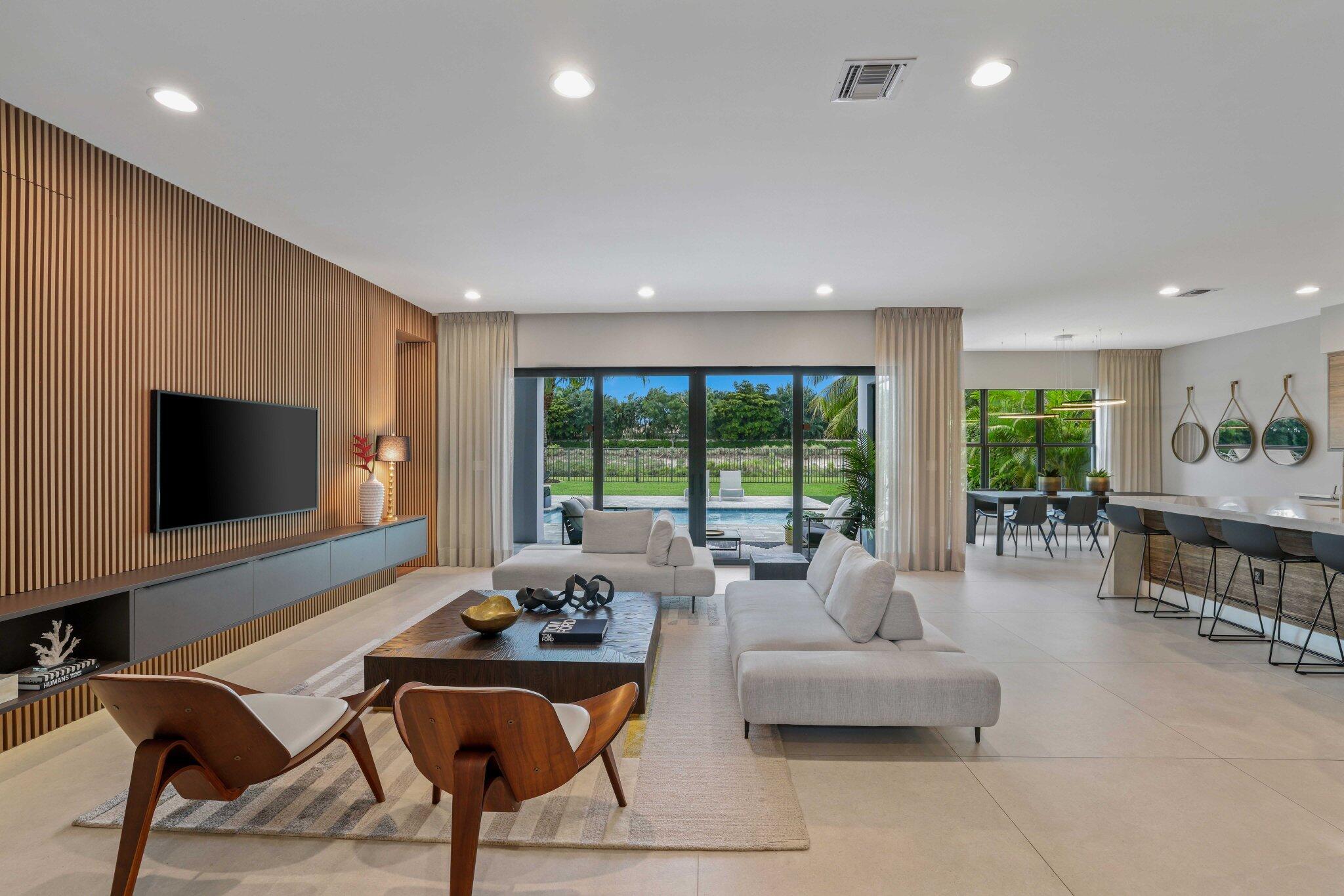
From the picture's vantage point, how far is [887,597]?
315cm

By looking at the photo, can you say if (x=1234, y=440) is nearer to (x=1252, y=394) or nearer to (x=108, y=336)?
(x=1252, y=394)

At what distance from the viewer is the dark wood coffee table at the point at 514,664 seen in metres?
2.99

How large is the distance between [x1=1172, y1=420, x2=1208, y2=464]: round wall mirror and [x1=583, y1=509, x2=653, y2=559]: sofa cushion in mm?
7538

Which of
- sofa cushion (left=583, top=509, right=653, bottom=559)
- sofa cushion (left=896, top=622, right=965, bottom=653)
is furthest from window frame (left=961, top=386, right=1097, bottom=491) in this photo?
sofa cushion (left=896, top=622, right=965, bottom=653)

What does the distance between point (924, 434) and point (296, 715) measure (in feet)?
20.1

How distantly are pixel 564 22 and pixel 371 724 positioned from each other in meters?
2.95

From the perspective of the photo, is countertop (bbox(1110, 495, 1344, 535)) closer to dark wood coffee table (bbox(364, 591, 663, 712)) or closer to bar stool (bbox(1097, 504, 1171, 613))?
bar stool (bbox(1097, 504, 1171, 613))

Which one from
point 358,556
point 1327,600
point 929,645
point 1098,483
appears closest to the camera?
→ point 929,645

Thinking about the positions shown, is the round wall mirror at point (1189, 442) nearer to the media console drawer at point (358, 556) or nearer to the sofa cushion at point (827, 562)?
the sofa cushion at point (827, 562)

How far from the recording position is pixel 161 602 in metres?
3.15

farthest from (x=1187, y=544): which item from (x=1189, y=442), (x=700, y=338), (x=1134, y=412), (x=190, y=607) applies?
(x=190, y=607)

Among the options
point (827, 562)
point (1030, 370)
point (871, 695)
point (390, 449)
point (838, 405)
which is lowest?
point (871, 695)

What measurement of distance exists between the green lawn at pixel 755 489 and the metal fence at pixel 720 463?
4 cm

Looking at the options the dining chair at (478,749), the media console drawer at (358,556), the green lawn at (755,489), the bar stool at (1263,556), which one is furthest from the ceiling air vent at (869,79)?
the green lawn at (755,489)
